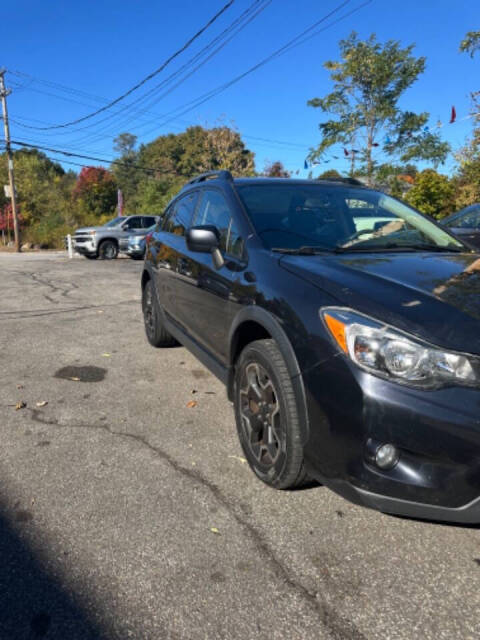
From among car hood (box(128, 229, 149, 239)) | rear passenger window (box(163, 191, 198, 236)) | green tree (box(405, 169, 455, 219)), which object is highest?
green tree (box(405, 169, 455, 219))

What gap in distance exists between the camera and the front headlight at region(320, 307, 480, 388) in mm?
1716

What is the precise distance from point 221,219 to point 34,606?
2.42 meters

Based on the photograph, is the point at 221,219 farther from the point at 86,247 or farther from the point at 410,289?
the point at 86,247

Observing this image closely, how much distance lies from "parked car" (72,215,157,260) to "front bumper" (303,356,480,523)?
16947mm

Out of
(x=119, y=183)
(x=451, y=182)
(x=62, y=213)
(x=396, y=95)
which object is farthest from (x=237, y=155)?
(x=119, y=183)

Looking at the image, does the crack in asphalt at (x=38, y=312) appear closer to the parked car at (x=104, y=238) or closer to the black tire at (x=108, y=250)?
the parked car at (x=104, y=238)

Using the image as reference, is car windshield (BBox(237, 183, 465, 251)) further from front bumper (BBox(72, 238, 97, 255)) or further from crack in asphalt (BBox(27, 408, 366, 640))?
front bumper (BBox(72, 238, 97, 255))

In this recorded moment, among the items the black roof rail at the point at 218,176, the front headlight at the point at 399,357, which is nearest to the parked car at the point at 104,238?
the black roof rail at the point at 218,176

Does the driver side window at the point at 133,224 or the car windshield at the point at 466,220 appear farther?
the driver side window at the point at 133,224

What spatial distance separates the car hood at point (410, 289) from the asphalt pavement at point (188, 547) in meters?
0.95

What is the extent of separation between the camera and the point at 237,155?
40312 mm

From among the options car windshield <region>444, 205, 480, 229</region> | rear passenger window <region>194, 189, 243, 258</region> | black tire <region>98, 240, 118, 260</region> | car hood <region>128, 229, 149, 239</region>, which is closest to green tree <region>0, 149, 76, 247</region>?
black tire <region>98, 240, 118, 260</region>

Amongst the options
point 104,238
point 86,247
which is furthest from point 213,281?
point 86,247

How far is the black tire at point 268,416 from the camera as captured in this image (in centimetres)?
215
